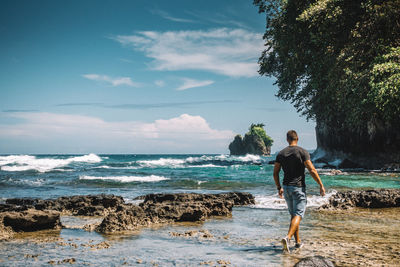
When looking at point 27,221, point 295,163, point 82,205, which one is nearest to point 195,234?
point 295,163

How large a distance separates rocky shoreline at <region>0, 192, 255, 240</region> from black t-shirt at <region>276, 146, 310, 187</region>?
3.04 meters

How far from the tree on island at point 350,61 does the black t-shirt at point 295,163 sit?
11.0 m

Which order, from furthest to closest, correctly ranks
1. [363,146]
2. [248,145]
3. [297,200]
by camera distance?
[248,145] → [363,146] → [297,200]

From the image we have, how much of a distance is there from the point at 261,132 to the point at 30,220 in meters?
117

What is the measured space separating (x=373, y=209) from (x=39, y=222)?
28.0 ft

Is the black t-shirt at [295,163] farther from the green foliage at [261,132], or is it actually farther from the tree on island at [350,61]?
the green foliage at [261,132]

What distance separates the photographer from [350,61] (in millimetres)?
19172

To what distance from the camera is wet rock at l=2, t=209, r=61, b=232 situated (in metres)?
6.30

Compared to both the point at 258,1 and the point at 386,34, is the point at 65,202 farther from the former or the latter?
the point at 258,1

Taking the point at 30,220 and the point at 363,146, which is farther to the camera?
the point at 363,146

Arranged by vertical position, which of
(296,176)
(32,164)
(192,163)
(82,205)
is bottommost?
(192,163)

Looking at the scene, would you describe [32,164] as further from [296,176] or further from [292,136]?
[296,176]

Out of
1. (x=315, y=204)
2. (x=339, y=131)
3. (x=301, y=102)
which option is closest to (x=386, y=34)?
Result: (x=315, y=204)

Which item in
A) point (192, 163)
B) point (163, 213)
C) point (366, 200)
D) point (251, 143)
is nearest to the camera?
point (163, 213)
